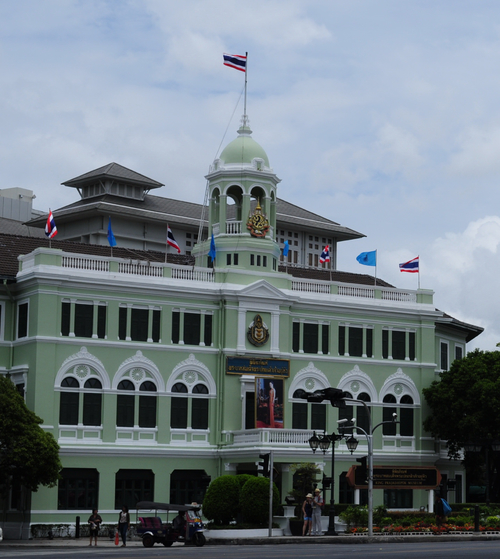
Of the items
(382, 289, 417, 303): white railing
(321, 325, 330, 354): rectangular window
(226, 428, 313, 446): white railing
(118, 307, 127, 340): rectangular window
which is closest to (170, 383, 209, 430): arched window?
(226, 428, 313, 446): white railing

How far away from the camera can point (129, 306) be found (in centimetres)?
6384

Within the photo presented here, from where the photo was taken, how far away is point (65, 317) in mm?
61906

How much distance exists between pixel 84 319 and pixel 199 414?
8.80m

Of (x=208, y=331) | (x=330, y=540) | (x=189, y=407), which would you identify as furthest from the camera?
(x=208, y=331)

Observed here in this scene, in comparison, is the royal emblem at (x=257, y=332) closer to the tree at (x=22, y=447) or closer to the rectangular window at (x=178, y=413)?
the rectangular window at (x=178, y=413)

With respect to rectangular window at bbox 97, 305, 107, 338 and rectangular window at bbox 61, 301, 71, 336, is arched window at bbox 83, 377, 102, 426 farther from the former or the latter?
rectangular window at bbox 61, 301, 71, 336

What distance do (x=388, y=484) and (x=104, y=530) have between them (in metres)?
15.2

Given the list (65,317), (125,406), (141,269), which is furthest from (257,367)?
(65,317)

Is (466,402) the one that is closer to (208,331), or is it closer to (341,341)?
(341,341)

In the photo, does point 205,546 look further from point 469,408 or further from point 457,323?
point 457,323

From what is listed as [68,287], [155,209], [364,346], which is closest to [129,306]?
[68,287]

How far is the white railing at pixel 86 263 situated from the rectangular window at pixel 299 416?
14.1m

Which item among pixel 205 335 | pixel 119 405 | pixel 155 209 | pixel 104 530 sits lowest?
pixel 104 530

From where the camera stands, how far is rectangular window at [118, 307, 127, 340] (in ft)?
208
